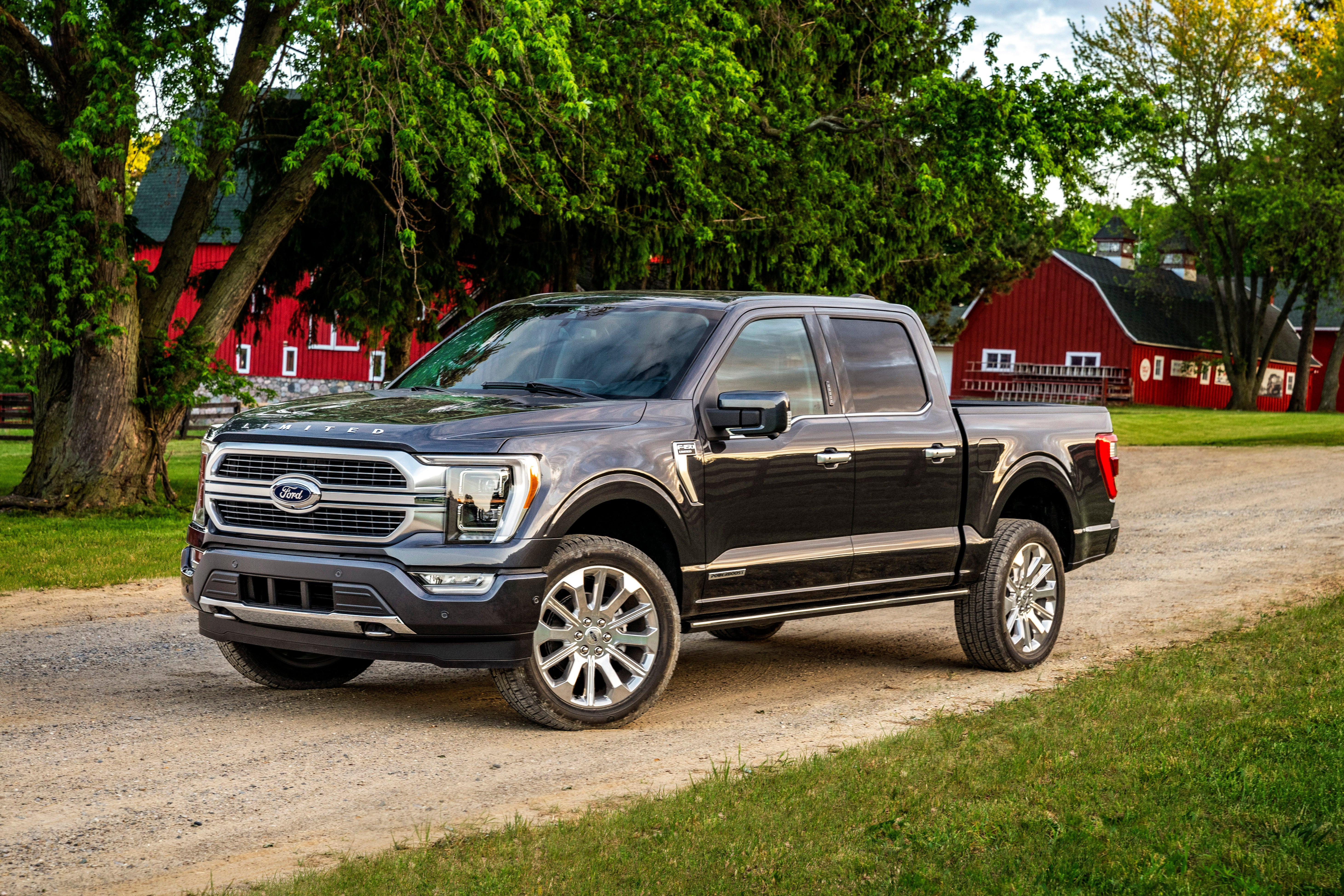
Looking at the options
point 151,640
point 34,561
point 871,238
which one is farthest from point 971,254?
point 151,640

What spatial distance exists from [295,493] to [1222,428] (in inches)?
1455

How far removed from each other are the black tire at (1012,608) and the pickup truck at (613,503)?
0.05 ft

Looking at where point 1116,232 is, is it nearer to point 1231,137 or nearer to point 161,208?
point 1231,137

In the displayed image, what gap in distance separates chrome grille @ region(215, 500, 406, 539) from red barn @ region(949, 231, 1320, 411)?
2083 inches

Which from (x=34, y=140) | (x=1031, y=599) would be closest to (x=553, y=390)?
(x=1031, y=599)

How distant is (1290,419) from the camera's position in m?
45.3

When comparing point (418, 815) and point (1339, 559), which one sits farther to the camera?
Result: point (1339, 559)

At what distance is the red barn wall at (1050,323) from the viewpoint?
2370 inches

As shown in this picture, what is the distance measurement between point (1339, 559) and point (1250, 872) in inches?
408

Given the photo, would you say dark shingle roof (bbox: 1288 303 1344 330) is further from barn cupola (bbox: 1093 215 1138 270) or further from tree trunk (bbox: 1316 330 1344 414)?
barn cupola (bbox: 1093 215 1138 270)

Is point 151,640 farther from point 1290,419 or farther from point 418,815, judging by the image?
point 1290,419

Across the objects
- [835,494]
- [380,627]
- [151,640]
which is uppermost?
[835,494]

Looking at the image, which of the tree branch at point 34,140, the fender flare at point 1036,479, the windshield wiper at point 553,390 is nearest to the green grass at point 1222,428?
the tree branch at point 34,140

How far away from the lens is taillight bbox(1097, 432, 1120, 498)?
961 cm
